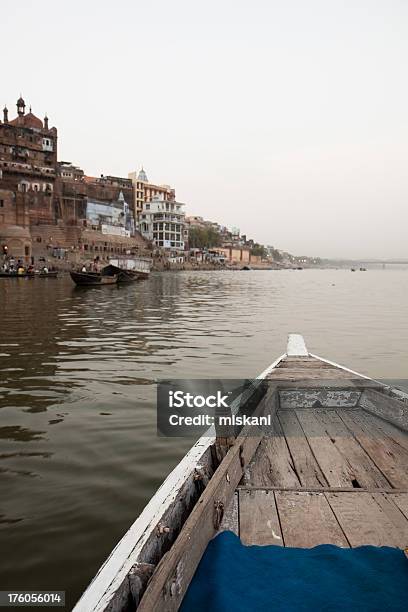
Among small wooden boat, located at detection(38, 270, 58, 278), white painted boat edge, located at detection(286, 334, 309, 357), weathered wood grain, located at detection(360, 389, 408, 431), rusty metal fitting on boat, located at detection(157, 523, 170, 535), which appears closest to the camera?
rusty metal fitting on boat, located at detection(157, 523, 170, 535)

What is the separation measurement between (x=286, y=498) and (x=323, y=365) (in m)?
4.04

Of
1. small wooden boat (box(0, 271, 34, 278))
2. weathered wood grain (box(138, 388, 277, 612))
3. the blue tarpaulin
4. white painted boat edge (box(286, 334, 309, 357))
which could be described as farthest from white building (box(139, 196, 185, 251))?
the blue tarpaulin

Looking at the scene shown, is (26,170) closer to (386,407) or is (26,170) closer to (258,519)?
(386,407)

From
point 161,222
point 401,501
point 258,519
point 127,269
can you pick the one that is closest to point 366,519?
point 401,501

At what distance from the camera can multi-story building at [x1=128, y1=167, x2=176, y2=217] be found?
109 meters

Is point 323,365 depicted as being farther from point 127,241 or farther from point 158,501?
point 127,241

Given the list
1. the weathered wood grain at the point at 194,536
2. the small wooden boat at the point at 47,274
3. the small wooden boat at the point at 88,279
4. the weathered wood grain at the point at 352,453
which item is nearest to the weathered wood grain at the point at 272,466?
the weathered wood grain at the point at 194,536

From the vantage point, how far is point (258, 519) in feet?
9.96

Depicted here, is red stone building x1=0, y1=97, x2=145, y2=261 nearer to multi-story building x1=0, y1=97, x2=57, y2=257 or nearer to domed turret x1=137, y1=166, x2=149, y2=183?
multi-story building x1=0, y1=97, x2=57, y2=257

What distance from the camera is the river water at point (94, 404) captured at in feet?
12.1

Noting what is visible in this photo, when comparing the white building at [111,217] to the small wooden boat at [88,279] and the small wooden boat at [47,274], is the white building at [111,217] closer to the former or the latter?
the small wooden boat at [47,274]

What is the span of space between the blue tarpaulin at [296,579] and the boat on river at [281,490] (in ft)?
0.31

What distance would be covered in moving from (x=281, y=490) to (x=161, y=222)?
9987 centimetres

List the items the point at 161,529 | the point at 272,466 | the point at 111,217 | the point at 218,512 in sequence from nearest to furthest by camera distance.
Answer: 1. the point at 161,529
2. the point at 218,512
3. the point at 272,466
4. the point at 111,217
